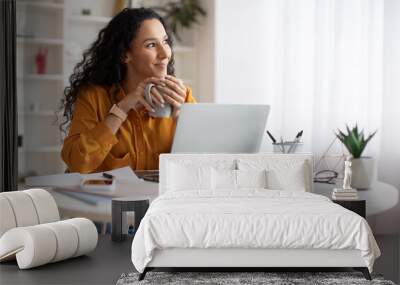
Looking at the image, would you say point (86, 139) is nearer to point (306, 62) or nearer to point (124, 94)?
point (124, 94)

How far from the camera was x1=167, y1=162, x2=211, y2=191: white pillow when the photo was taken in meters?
5.07

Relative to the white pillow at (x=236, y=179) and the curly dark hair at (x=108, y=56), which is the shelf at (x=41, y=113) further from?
the white pillow at (x=236, y=179)

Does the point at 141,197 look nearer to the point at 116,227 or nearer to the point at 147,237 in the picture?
the point at 116,227

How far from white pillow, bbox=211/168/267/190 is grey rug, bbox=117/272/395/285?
3.13 ft

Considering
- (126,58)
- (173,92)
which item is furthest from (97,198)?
(126,58)

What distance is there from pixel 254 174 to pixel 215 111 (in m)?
0.80

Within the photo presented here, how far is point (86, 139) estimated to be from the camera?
5.51 metres

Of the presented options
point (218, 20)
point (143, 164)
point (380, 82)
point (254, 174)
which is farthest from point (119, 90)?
point (380, 82)

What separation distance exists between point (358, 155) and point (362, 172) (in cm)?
16

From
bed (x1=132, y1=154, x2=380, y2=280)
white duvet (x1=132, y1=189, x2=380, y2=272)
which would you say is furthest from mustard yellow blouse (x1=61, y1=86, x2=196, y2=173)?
white duvet (x1=132, y1=189, x2=380, y2=272)

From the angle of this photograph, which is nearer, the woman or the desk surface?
the desk surface

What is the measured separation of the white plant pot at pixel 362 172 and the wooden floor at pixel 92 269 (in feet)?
2.68

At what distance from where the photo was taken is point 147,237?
3.94m

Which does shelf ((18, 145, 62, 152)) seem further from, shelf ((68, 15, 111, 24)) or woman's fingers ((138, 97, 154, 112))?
shelf ((68, 15, 111, 24))
